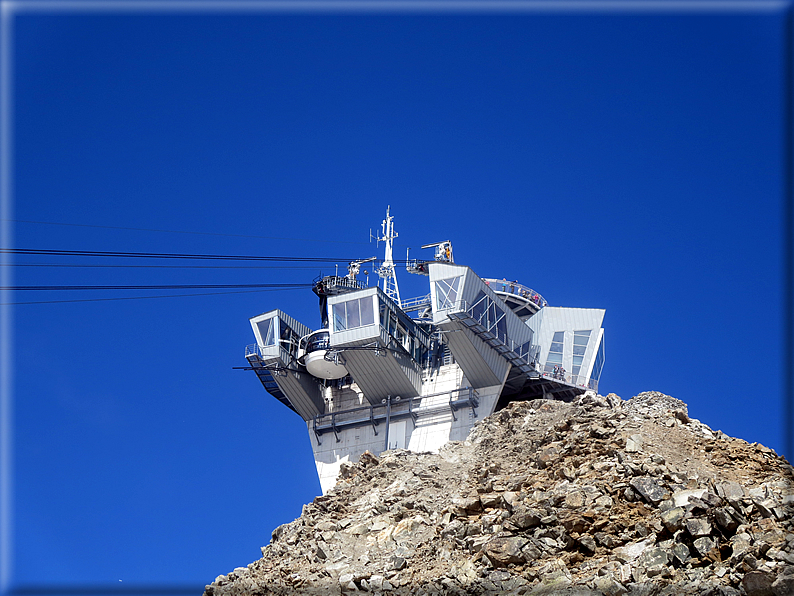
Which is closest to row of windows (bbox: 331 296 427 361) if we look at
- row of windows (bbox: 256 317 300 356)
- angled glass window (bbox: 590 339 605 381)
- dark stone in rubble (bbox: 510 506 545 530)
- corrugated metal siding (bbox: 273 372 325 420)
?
row of windows (bbox: 256 317 300 356)

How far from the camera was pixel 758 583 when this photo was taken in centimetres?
2108

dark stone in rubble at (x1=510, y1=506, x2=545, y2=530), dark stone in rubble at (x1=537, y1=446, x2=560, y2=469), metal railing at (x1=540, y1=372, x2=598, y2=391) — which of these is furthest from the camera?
metal railing at (x1=540, y1=372, x2=598, y2=391)

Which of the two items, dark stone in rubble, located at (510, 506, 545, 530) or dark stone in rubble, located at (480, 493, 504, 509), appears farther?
dark stone in rubble, located at (480, 493, 504, 509)

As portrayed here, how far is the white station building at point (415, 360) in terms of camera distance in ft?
199

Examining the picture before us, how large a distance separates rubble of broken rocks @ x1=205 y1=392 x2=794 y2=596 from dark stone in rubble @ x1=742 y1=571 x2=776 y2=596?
1.0 inches

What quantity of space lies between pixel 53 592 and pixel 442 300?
42.9 m

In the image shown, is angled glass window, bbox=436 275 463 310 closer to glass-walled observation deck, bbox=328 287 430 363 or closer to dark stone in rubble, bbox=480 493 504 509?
glass-walled observation deck, bbox=328 287 430 363

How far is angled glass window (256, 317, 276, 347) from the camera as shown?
64.6 m

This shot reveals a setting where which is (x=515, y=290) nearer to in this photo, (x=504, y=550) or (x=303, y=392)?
(x=303, y=392)

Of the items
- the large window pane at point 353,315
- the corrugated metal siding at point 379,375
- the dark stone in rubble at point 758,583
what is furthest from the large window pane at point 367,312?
the dark stone in rubble at point 758,583

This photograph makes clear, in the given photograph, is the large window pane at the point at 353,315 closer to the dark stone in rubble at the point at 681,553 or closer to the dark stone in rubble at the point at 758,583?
the dark stone in rubble at the point at 681,553

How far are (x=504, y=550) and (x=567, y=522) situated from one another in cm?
205

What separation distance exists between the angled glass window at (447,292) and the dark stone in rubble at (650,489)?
31.4 meters

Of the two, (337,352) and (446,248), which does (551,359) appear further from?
(337,352)
